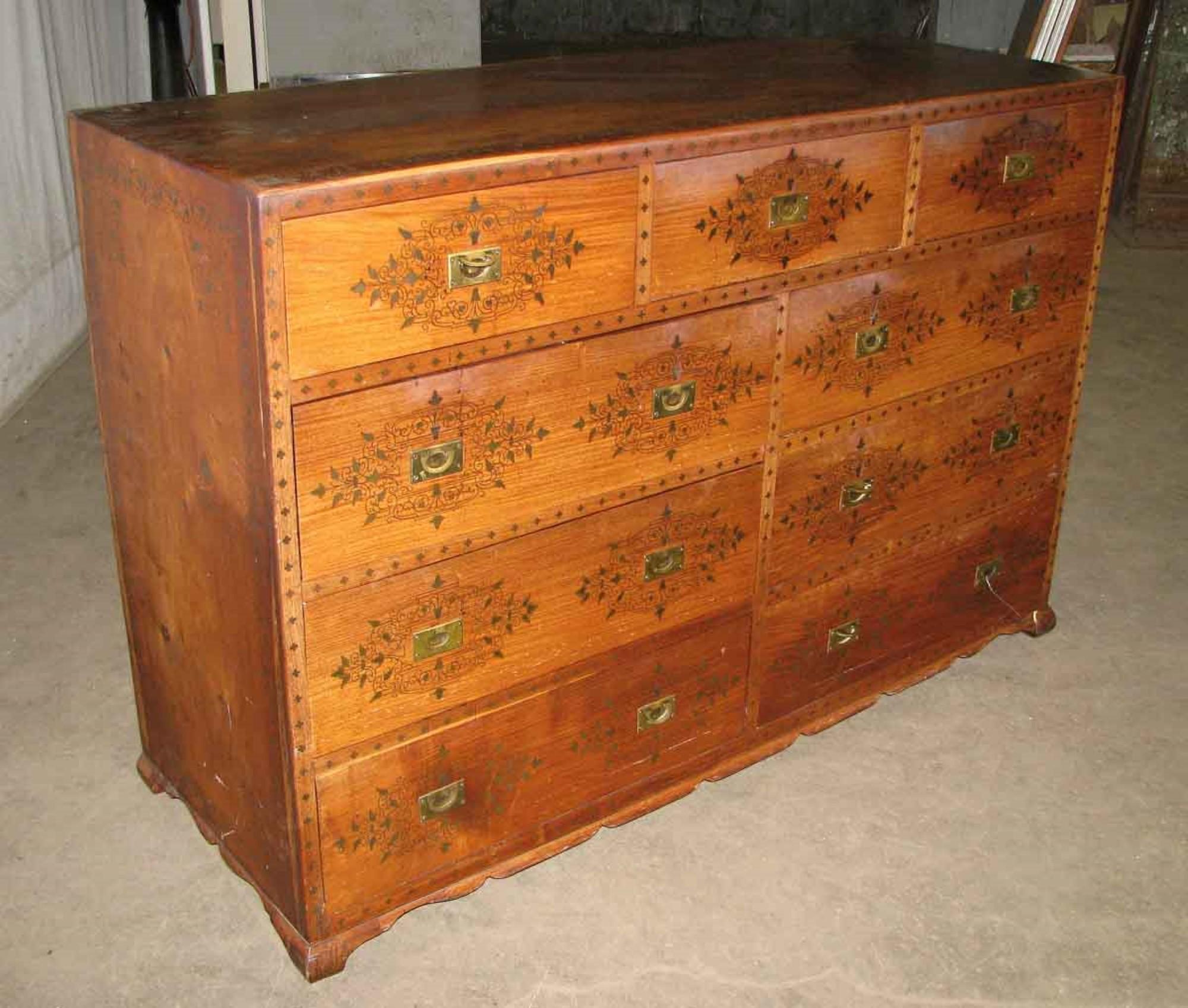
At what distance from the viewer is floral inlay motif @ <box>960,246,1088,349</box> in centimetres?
244

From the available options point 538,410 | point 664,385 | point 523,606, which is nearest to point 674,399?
point 664,385

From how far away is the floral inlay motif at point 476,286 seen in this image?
1675mm

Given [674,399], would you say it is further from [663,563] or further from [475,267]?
[475,267]

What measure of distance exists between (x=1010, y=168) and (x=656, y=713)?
42.3 inches

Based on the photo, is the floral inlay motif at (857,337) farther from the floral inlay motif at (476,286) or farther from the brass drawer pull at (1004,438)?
the floral inlay motif at (476,286)

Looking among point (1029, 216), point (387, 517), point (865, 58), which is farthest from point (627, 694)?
point (865, 58)

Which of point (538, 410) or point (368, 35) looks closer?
point (538, 410)

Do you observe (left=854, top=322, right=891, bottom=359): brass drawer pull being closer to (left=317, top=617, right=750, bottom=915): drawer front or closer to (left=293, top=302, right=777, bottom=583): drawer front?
(left=293, top=302, right=777, bottom=583): drawer front

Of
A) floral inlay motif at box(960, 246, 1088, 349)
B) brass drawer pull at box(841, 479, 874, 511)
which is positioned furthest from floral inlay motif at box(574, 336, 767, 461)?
floral inlay motif at box(960, 246, 1088, 349)

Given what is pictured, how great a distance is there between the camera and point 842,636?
251cm

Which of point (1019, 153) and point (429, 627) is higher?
point (1019, 153)

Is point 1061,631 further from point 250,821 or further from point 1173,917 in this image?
point 250,821

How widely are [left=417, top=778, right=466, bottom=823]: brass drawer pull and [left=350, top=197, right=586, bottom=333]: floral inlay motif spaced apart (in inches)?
26.8

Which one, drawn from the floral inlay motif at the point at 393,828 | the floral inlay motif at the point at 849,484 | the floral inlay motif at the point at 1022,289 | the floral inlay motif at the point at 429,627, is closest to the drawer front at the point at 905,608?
the floral inlay motif at the point at 849,484
